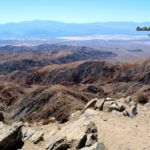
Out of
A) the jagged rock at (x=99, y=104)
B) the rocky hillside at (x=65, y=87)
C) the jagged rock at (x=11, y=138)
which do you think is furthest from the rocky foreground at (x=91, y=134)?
the rocky hillside at (x=65, y=87)

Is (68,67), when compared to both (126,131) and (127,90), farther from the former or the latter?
(126,131)

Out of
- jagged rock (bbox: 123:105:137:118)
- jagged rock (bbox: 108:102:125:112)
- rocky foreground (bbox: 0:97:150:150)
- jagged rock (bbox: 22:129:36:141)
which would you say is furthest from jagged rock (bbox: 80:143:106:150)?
jagged rock (bbox: 108:102:125:112)

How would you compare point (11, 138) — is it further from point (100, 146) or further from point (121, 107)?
point (121, 107)

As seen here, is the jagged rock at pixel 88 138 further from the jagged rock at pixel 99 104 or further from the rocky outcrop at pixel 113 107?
the jagged rock at pixel 99 104

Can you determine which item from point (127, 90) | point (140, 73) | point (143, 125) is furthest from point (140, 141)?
point (140, 73)

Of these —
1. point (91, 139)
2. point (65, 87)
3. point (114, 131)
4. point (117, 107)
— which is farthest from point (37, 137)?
point (65, 87)

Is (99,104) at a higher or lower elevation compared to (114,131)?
lower

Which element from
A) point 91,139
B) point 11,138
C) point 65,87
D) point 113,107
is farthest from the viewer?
point 65,87
